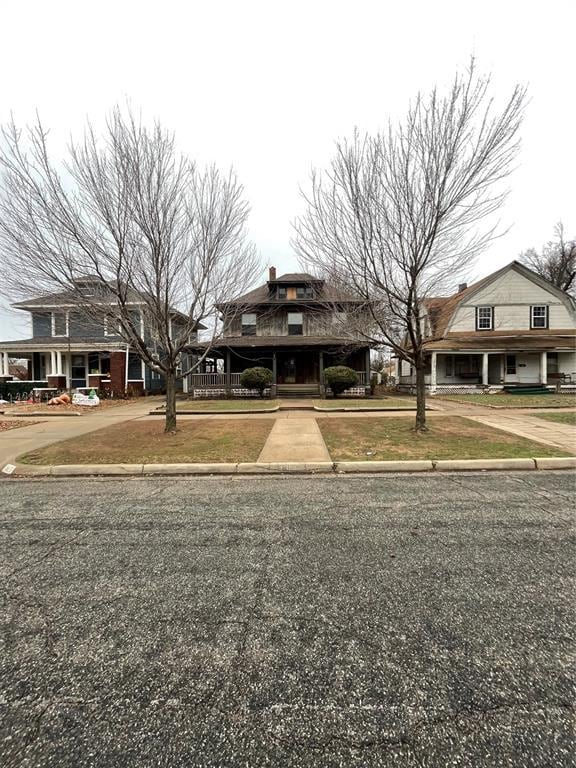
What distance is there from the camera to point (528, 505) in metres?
4.62

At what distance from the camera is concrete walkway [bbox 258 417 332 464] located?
708 cm

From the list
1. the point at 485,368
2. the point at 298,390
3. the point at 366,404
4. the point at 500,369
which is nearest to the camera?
the point at 366,404

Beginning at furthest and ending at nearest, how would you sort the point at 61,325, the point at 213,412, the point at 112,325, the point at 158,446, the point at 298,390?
the point at 298,390 → the point at 213,412 → the point at 61,325 → the point at 112,325 → the point at 158,446

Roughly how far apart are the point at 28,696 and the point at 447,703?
6.94 ft

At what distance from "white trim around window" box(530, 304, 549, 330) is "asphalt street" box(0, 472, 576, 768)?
2525cm

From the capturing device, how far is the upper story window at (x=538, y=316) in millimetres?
24766

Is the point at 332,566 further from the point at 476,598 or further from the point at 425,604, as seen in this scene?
the point at 476,598

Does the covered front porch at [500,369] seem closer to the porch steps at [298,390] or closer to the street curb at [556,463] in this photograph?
the porch steps at [298,390]

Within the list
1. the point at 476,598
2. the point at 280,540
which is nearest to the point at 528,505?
the point at 476,598

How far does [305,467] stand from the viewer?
6.57 metres

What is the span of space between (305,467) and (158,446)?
3632 mm

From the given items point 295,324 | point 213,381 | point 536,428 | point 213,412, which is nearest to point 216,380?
point 213,381

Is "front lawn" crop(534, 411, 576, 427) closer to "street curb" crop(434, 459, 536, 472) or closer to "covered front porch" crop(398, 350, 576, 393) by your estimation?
"street curb" crop(434, 459, 536, 472)

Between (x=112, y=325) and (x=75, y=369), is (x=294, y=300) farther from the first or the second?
(x=75, y=369)
